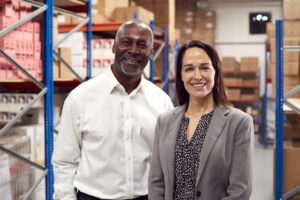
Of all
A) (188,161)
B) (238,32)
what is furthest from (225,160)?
(238,32)

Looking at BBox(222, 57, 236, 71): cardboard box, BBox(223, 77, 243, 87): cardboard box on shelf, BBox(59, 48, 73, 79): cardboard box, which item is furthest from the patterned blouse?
BBox(222, 57, 236, 71): cardboard box

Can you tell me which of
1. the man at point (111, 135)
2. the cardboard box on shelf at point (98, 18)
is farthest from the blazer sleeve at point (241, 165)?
the cardboard box on shelf at point (98, 18)

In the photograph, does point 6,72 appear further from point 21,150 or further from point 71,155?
point 71,155

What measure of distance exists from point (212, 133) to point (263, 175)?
5.03 meters

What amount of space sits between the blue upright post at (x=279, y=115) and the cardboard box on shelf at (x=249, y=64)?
754 centimetres

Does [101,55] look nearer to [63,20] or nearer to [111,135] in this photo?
[63,20]

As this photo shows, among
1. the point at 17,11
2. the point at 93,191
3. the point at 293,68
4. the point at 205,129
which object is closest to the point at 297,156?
the point at 293,68

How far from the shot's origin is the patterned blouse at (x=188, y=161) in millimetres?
1754

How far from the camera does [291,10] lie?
16.1 ft

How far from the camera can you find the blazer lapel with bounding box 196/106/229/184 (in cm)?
169

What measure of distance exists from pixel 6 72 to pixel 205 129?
88.4 inches

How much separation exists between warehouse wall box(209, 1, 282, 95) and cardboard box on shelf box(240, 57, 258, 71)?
1.17 metres

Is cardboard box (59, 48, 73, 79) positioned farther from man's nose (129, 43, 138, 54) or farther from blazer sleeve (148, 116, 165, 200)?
blazer sleeve (148, 116, 165, 200)

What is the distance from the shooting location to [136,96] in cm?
201
